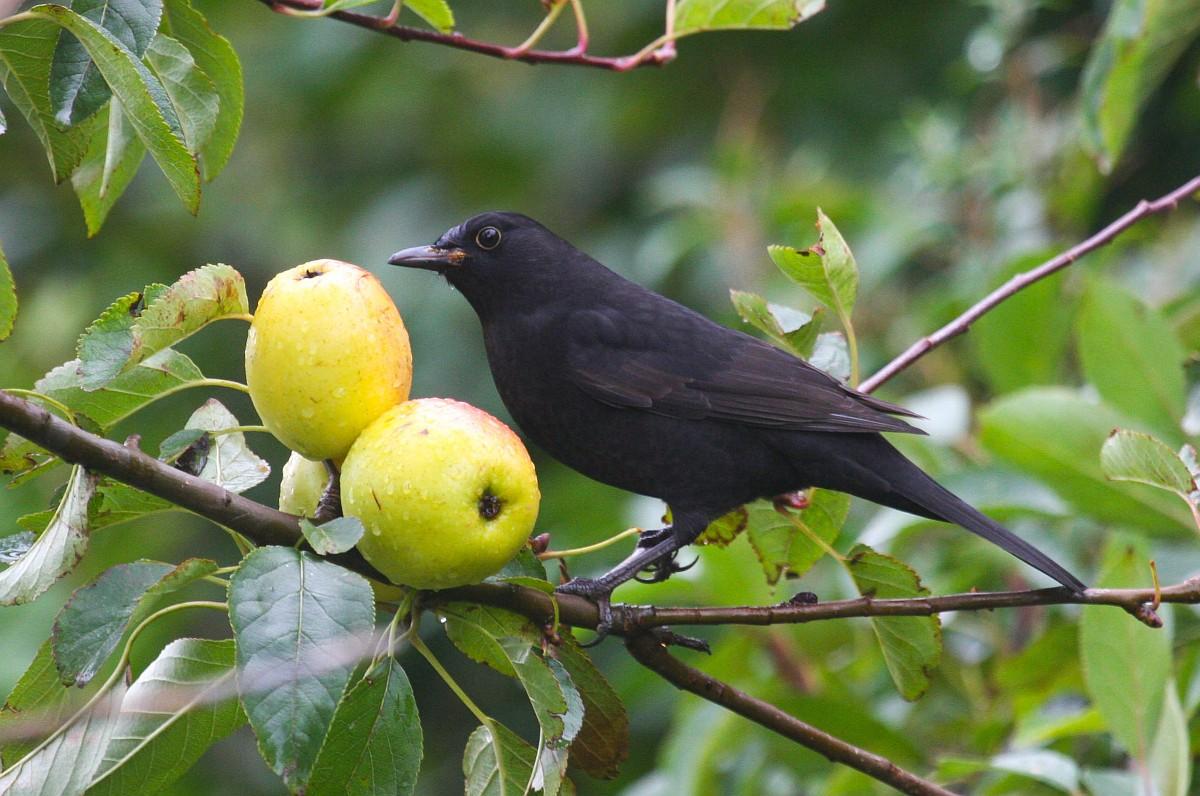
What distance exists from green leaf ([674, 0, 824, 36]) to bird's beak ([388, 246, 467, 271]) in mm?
943

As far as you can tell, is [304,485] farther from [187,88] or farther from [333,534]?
[187,88]

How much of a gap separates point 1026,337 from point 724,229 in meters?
1.63

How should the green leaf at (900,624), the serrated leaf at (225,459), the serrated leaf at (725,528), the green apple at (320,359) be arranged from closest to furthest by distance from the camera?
the green apple at (320,359), the serrated leaf at (225,459), the green leaf at (900,624), the serrated leaf at (725,528)

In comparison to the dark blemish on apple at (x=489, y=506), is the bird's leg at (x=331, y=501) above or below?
below

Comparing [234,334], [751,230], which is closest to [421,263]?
[751,230]

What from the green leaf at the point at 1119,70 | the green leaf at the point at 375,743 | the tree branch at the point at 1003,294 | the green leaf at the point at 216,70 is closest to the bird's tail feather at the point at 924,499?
the tree branch at the point at 1003,294

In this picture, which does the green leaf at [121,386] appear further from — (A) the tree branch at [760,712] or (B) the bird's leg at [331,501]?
(A) the tree branch at [760,712]

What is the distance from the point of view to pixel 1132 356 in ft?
9.67

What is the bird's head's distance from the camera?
131 inches

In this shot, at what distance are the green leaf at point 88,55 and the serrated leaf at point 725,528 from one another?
1.50 meters

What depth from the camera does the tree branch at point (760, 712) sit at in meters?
1.99

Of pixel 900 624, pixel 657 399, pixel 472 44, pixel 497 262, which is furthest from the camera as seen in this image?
pixel 497 262

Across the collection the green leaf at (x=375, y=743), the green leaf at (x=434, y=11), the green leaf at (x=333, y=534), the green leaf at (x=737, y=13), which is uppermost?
the green leaf at (x=737, y=13)

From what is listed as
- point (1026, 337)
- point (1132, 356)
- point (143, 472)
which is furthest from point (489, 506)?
point (1026, 337)
